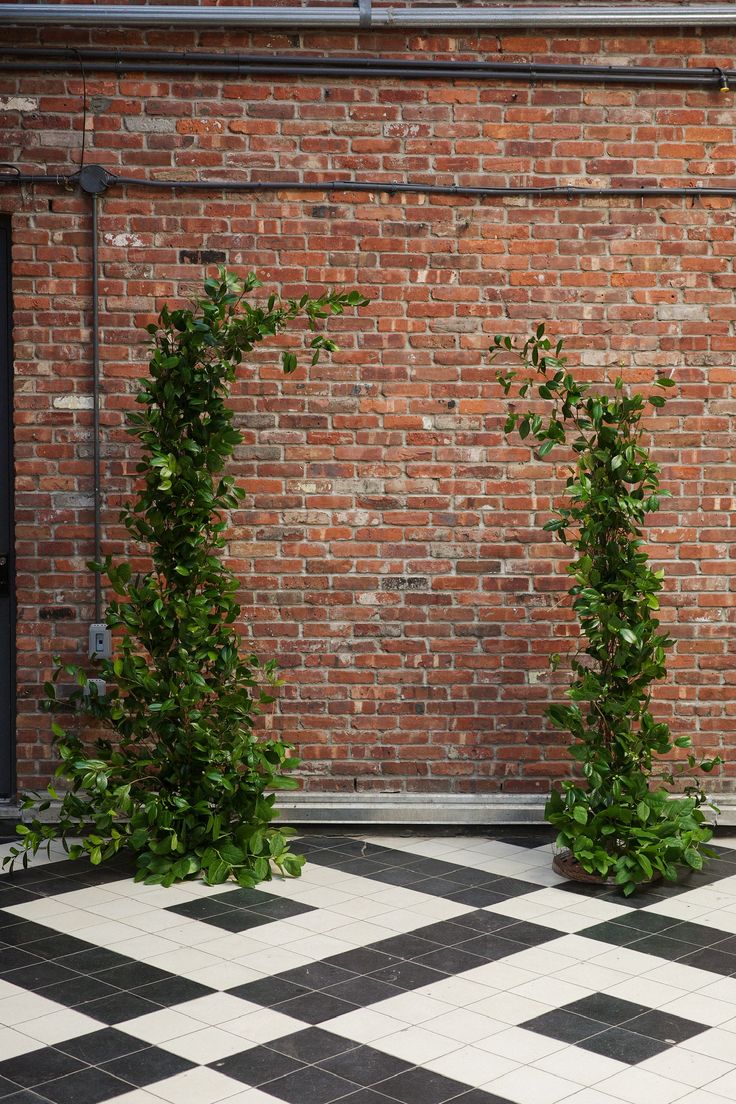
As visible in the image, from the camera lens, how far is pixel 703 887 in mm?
4258

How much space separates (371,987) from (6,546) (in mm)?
2427

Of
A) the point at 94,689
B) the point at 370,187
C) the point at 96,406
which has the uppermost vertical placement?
the point at 370,187

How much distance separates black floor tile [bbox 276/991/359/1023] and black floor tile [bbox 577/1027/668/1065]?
624 mm

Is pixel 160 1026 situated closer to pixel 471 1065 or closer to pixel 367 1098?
pixel 367 1098

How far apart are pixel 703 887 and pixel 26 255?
339cm

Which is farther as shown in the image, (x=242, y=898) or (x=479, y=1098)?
(x=242, y=898)

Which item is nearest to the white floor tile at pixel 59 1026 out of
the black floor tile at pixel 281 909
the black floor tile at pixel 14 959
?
the black floor tile at pixel 14 959

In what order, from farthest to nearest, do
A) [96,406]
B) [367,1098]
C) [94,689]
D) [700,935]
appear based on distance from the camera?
1. [96,406]
2. [94,689]
3. [700,935]
4. [367,1098]

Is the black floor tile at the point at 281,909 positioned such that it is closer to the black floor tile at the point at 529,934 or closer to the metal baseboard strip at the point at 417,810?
the black floor tile at the point at 529,934

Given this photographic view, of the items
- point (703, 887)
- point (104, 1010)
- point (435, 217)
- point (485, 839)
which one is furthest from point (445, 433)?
point (104, 1010)

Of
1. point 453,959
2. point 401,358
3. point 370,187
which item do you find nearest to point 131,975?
point 453,959

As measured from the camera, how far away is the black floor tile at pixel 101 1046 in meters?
2.96

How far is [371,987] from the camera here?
3.38 m

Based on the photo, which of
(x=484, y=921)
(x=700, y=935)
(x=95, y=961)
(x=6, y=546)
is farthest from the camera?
(x=6, y=546)
